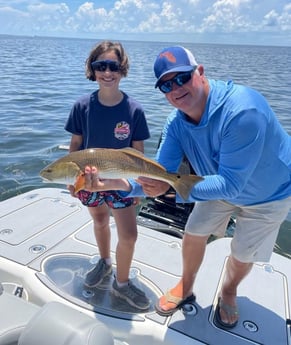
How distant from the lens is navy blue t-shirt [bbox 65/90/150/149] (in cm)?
276

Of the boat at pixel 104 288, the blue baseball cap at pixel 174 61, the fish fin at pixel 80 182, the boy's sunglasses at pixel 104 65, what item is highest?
the blue baseball cap at pixel 174 61

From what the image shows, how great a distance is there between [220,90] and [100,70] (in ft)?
2.97

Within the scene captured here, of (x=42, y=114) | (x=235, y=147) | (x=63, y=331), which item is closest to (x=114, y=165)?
(x=235, y=147)

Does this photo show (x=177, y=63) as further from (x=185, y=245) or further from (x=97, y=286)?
(x=97, y=286)

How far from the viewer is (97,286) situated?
3.10 metres

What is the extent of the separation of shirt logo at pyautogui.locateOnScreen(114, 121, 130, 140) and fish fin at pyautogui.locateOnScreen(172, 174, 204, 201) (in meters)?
0.61

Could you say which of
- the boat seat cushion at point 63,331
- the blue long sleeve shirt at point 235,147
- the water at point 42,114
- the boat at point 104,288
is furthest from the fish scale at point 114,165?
the boat seat cushion at point 63,331

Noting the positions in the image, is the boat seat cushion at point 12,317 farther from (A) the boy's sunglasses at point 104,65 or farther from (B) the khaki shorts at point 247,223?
(A) the boy's sunglasses at point 104,65

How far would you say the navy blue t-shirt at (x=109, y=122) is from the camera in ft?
9.04

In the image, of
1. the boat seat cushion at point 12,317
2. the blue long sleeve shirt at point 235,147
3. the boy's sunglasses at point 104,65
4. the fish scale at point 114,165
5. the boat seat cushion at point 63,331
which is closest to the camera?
the boat seat cushion at point 63,331

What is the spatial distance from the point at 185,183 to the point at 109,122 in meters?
0.78

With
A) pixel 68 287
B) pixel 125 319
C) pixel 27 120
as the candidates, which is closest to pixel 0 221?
pixel 68 287

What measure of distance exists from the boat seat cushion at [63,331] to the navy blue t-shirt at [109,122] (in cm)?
139

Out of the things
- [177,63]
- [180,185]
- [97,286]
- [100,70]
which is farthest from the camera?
[97,286]
